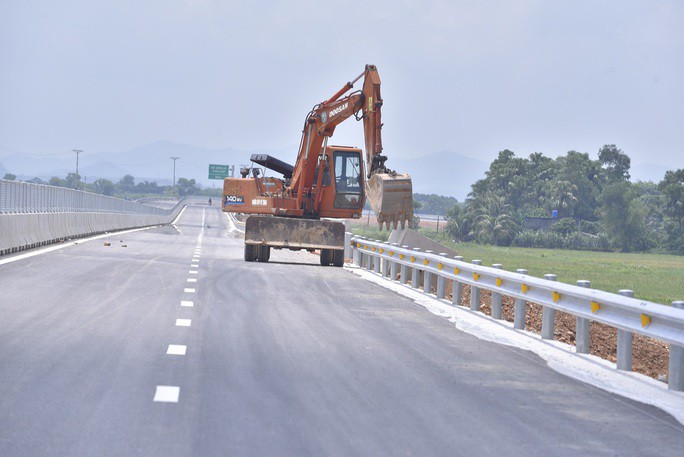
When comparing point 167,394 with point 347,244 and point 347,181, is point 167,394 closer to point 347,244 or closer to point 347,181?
point 347,181

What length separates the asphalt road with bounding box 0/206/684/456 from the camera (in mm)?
7090

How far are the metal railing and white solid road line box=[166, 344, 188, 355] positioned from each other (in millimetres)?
17140

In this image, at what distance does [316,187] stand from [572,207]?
117 metres

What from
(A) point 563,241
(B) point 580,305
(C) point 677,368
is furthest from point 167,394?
(A) point 563,241

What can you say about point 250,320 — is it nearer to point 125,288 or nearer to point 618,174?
point 125,288

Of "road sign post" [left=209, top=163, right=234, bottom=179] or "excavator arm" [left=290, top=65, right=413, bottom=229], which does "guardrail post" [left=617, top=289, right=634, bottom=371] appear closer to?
"excavator arm" [left=290, top=65, right=413, bottom=229]

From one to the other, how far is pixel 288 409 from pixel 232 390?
2.72 feet

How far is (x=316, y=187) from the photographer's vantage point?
1208 inches

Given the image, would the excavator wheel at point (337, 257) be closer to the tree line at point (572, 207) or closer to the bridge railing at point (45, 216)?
the bridge railing at point (45, 216)

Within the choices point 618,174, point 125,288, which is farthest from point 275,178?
point 618,174

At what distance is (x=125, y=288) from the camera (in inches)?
693

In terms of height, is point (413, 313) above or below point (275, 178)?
below

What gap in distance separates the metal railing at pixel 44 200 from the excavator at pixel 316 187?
219 inches

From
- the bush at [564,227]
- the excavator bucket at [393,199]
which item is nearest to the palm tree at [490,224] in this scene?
the bush at [564,227]
